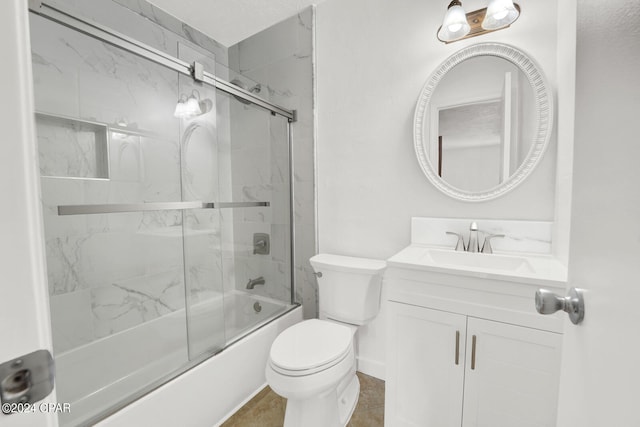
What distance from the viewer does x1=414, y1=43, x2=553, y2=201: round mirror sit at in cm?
134

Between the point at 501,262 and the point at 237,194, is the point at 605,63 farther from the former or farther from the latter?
the point at 237,194

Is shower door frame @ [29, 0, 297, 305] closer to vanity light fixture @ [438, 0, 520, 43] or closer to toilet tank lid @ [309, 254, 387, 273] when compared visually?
toilet tank lid @ [309, 254, 387, 273]

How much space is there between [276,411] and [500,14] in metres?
2.26

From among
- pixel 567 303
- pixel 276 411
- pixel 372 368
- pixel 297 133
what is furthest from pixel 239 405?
pixel 297 133

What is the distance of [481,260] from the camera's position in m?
1.33

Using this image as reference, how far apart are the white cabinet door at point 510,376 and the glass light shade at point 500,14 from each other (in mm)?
1345

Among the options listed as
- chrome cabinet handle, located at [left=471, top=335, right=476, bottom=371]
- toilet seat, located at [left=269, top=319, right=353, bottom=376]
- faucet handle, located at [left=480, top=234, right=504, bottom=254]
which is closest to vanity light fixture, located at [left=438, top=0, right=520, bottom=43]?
faucet handle, located at [left=480, top=234, right=504, bottom=254]

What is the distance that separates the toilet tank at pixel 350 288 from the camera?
5.32ft

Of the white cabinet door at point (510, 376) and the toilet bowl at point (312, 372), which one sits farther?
the toilet bowl at point (312, 372)

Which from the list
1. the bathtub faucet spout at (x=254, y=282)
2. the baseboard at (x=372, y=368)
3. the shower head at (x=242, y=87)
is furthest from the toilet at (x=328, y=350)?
the shower head at (x=242, y=87)

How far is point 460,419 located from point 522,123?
1364mm

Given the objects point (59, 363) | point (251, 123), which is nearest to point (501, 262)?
point (251, 123)

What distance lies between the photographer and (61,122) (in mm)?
1456

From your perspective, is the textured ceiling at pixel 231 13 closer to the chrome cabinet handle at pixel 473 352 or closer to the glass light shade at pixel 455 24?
the glass light shade at pixel 455 24
